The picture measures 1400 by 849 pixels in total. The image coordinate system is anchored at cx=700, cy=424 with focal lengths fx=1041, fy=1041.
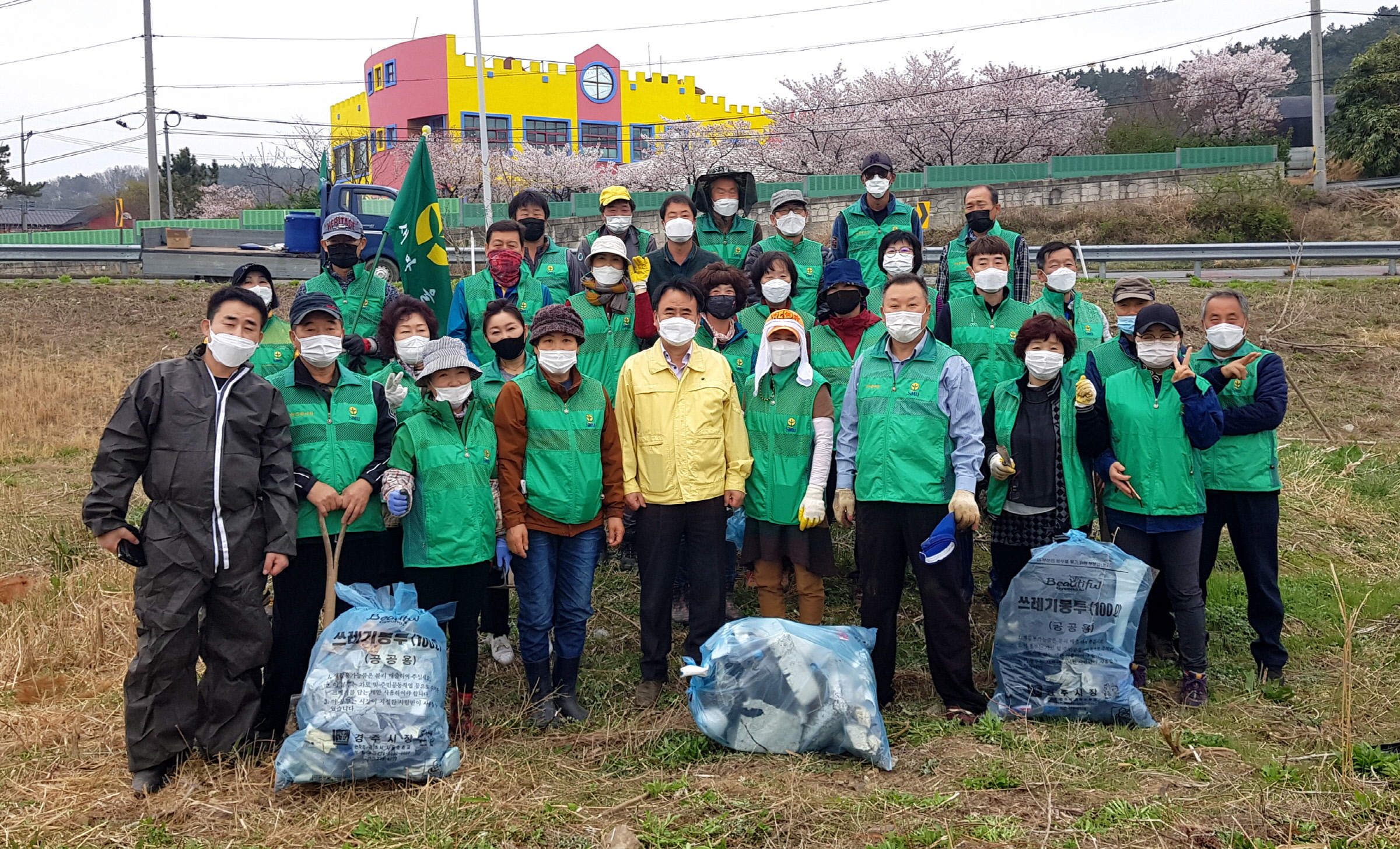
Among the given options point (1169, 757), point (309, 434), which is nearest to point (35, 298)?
point (309, 434)

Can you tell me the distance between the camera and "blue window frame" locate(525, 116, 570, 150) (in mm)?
48469

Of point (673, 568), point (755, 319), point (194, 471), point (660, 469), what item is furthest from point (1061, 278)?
point (194, 471)

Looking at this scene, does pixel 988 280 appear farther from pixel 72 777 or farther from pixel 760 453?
pixel 72 777

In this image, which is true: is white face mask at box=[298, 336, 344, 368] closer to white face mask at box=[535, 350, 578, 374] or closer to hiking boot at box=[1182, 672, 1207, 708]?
white face mask at box=[535, 350, 578, 374]

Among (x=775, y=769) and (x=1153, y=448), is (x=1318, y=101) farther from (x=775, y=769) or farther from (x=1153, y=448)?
(x=775, y=769)

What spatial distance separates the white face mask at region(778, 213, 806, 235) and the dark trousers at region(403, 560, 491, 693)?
2880 mm

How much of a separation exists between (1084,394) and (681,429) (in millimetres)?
1904

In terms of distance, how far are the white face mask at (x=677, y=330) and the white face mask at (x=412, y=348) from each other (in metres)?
1.16

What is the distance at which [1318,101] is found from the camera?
83.8 ft

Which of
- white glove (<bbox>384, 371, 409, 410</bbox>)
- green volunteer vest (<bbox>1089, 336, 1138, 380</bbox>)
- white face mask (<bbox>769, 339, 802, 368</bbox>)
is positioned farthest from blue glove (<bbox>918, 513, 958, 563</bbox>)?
white glove (<bbox>384, 371, 409, 410</bbox>)

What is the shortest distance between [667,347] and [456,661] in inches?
70.0

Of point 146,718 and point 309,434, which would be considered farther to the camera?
point 309,434

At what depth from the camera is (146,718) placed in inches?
162

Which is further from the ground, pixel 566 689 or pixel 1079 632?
pixel 1079 632
